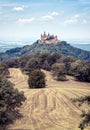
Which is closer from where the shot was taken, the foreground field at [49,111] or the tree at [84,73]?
the foreground field at [49,111]

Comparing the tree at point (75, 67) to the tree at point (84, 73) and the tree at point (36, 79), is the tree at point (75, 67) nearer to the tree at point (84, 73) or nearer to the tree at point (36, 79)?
the tree at point (84, 73)

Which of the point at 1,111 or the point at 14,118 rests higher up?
the point at 1,111

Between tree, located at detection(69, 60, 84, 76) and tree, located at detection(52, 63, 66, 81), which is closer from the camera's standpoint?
tree, located at detection(52, 63, 66, 81)

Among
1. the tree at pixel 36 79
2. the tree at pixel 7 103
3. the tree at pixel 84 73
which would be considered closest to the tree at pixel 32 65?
the tree at pixel 84 73

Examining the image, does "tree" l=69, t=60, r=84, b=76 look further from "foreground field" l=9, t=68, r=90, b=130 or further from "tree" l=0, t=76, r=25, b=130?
"tree" l=0, t=76, r=25, b=130

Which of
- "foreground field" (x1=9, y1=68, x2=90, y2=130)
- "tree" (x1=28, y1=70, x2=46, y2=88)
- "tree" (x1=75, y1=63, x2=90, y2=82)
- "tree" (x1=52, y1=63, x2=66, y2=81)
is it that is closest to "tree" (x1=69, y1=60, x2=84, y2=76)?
"tree" (x1=75, y1=63, x2=90, y2=82)

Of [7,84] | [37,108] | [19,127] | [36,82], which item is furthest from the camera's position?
[36,82]

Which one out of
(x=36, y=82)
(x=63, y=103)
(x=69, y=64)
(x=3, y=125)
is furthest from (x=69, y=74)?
(x=3, y=125)

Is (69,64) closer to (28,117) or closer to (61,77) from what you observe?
(61,77)

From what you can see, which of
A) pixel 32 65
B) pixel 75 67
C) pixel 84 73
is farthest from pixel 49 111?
pixel 32 65
